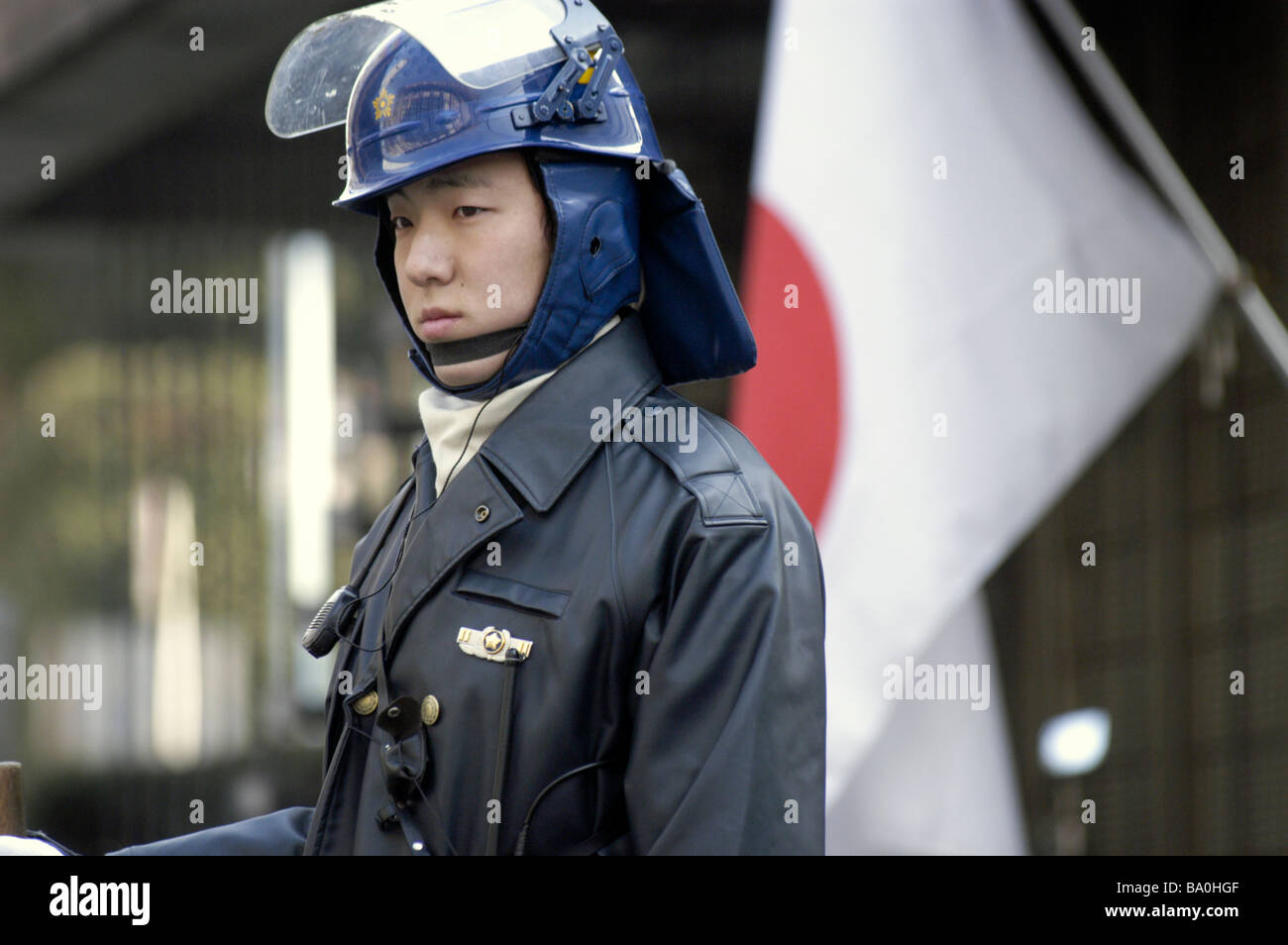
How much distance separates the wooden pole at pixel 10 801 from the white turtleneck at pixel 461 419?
0.73 meters

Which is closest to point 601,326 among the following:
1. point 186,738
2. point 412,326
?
point 412,326

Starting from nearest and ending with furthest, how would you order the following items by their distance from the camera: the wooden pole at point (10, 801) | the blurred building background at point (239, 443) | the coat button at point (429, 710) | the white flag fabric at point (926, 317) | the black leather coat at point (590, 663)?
the black leather coat at point (590, 663)
the coat button at point (429, 710)
the wooden pole at point (10, 801)
the white flag fabric at point (926, 317)
the blurred building background at point (239, 443)

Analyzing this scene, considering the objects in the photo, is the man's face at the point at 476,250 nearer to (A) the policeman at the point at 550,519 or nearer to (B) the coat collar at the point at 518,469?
(A) the policeman at the point at 550,519

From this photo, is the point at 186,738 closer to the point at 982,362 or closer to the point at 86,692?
the point at 86,692

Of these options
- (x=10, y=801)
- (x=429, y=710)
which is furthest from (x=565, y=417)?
(x=10, y=801)

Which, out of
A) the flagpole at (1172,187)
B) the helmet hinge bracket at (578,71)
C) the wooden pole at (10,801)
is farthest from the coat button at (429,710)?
the flagpole at (1172,187)

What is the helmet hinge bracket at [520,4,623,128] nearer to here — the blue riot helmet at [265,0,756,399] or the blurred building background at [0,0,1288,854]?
the blue riot helmet at [265,0,756,399]

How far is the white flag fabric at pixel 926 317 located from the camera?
4.82 m

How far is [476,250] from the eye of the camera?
7.48ft

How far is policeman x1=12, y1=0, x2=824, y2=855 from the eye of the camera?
2.05m

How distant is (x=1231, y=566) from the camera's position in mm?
5438

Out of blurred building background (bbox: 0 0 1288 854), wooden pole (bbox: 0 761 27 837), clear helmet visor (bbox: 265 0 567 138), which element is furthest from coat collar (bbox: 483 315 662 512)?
blurred building background (bbox: 0 0 1288 854)

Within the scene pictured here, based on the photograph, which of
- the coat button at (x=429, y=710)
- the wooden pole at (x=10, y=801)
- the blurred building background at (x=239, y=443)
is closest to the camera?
the coat button at (x=429, y=710)
